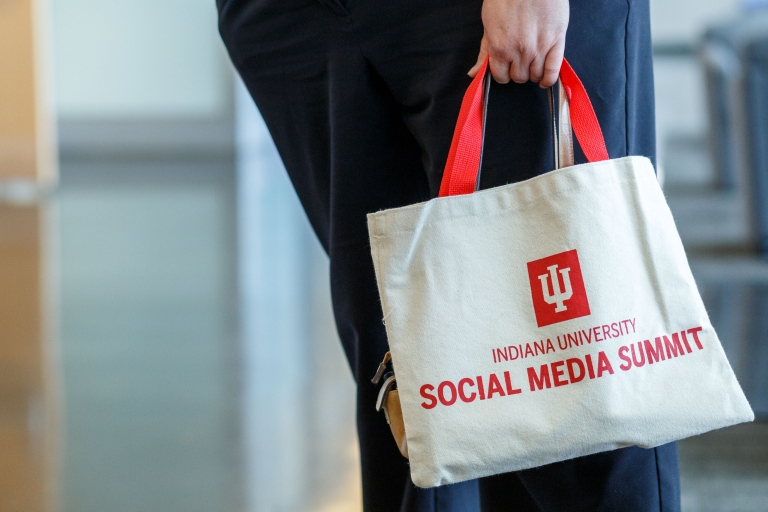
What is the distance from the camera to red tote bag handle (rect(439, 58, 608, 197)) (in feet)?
1.96

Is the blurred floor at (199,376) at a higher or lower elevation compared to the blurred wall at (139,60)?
lower

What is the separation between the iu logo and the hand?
138mm

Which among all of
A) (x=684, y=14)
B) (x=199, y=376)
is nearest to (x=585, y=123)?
(x=199, y=376)

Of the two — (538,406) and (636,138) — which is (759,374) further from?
(538,406)

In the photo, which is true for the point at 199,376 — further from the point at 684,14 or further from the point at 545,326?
the point at 684,14

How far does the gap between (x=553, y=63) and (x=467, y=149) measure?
9cm

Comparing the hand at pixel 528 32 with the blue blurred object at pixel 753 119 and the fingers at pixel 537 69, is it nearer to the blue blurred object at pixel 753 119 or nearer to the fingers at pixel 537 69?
the fingers at pixel 537 69

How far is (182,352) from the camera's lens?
6.06 feet

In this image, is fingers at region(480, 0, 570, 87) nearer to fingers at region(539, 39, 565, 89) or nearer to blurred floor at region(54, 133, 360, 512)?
fingers at region(539, 39, 565, 89)

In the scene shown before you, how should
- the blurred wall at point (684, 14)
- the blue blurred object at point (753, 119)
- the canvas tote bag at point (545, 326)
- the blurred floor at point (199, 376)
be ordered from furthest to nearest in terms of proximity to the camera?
the blurred wall at point (684, 14)
the blue blurred object at point (753, 119)
the blurred floor at point (199, 376)
the canvas tote bag at point (545, 326)

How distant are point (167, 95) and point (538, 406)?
5.80 meters

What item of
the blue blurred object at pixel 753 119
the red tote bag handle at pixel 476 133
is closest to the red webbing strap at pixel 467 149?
the red tote bag handle at pixel 476 133

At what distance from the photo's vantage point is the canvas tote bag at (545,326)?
0.57 m

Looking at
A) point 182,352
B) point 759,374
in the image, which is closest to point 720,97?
point 759,374
